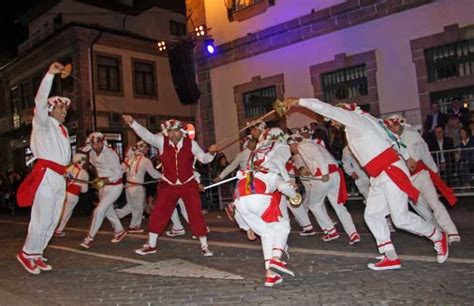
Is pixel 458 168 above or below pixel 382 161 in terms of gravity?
below

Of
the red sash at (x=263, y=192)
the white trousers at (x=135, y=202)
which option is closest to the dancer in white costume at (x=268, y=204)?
the red sash at (x=263, y=192)

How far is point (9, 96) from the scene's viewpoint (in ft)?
105

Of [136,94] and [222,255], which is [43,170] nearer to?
[222,255]

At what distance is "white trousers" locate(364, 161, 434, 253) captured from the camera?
600cm

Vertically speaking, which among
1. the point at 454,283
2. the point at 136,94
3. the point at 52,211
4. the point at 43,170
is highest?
the point at 136,94

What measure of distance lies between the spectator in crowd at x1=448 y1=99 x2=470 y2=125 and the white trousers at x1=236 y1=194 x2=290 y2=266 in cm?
751

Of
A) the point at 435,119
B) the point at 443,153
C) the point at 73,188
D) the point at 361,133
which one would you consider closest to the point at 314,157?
the point at 361,133

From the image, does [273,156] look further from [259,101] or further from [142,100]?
[142,100]

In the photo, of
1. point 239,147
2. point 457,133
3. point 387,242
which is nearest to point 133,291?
point 387,242

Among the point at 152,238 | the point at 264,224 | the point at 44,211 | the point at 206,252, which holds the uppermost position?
the point at 44,211

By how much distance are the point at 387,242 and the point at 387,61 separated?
28.2 feet

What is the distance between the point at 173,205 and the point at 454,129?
22.4 feet

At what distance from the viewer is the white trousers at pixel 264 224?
5.65 m

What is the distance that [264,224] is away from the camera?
19.0 feet
